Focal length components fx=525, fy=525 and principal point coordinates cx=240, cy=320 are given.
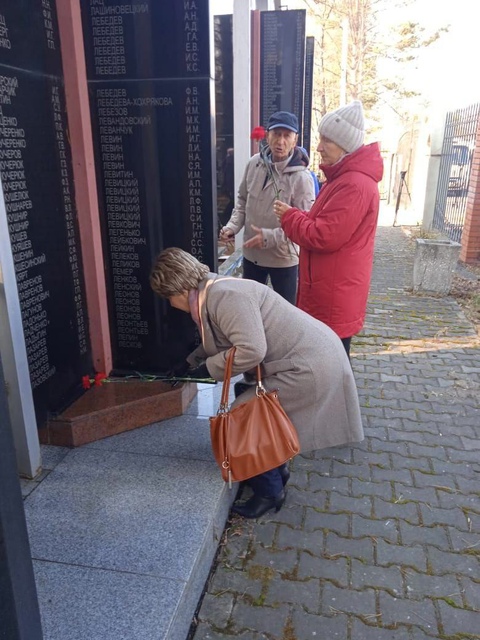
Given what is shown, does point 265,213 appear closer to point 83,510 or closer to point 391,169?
point 83,510

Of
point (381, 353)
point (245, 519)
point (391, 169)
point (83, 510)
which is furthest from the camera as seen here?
point (391, 169)

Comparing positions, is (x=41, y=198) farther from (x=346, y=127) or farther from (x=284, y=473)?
(x=284, y=473)

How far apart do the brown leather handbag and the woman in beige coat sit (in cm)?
14

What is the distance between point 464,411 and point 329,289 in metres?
1.66

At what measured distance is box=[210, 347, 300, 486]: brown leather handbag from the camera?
225 cm

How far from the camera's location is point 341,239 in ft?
8.93

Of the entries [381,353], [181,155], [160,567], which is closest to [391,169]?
[381,353]

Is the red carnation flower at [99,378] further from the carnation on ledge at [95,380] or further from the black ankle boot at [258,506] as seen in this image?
the black ankle boot at [258,506]

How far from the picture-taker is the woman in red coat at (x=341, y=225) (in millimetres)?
2680

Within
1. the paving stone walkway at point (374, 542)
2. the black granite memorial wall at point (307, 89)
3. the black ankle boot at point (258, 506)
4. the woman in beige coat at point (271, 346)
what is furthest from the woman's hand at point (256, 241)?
the black granite memorial wall at point (307, 89)

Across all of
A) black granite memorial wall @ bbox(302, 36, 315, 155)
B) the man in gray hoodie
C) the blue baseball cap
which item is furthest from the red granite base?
black granite memorial wall @ bbox(302, 36, 315, 155)

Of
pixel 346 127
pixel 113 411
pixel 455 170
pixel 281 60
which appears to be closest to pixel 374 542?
pixel 113 411

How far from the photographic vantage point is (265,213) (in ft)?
12.4

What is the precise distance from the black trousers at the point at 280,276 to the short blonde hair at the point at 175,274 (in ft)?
4.98
